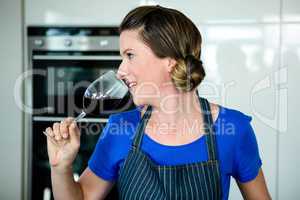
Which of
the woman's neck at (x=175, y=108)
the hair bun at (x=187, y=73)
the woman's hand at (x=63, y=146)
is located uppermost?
the hair bun at (x=187, y=73)

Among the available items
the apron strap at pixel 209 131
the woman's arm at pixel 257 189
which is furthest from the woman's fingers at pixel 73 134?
the woman's arm at pixel 257 189

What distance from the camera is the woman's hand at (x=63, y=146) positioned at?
93cm

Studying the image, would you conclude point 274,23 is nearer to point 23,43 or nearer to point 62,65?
point 62,65

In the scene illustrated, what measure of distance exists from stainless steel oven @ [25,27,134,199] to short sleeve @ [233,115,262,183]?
3.65 feet

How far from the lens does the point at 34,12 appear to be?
2.16m

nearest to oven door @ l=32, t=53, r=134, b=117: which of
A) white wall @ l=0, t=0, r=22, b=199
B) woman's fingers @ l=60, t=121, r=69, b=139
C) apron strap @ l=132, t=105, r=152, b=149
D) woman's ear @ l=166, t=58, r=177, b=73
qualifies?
white wall @ l=0, t=0, r=22, b=199

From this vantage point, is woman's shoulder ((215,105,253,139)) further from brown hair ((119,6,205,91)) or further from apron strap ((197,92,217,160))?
brown hair ((119,6,205,91))

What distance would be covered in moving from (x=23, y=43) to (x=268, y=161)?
4.84 ft

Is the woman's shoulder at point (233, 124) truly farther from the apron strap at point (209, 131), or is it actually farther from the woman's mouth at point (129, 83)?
the woman's mouth at point (129, 83)

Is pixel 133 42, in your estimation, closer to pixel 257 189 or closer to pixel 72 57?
pixel 257 189

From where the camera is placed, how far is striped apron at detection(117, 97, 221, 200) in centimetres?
104

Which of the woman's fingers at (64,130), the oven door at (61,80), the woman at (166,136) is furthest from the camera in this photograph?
the oven door at (61,80)

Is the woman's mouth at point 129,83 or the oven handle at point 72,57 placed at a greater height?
the oven handle at point 72,57

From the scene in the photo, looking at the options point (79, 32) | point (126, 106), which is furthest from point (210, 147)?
point (79, 32)
